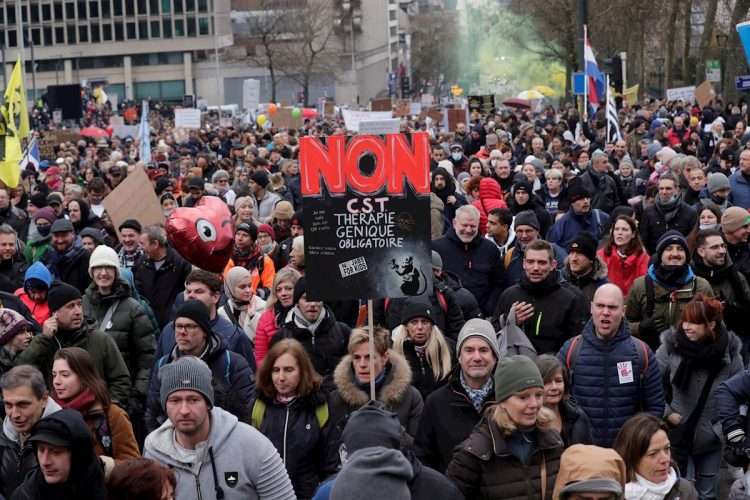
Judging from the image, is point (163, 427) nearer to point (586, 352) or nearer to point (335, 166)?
point (335, 166)

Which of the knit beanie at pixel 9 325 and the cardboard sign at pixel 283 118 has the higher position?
the cardboard sign at pixel 283 118

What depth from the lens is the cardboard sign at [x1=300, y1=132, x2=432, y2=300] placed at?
643 centimetres

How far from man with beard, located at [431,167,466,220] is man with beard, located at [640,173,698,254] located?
2.44 m

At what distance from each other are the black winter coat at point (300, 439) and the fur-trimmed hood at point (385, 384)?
184 mm

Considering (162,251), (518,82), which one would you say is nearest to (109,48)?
(518,82)

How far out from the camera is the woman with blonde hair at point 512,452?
5570 millimetres

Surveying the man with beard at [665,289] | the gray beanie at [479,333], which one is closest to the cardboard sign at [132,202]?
the man with beard at [665,289]

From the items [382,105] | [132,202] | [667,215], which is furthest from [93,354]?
[382,105]

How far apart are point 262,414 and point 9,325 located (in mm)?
2024

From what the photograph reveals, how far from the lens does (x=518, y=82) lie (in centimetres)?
11562

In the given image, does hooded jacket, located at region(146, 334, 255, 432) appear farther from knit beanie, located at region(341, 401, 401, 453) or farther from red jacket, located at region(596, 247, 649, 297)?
red jacket, located at region(596, 247, 649, 297)

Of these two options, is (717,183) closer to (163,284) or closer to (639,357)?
(163,284)

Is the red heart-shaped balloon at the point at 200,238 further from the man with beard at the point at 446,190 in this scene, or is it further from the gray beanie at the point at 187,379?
the man with beard at the point at 446,190

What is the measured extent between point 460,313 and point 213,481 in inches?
149
